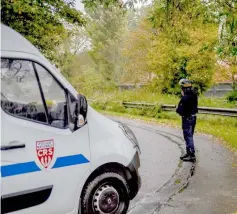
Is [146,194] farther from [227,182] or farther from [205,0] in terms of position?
[205,0]

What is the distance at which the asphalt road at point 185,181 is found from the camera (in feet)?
18.0

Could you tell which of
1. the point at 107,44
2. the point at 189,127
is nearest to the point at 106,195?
the point at 189,127

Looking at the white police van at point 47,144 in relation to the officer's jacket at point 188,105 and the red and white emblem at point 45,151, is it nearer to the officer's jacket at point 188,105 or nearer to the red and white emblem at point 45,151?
A: the red and white emblem at point 45,151

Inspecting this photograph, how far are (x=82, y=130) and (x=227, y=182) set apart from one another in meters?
3.71

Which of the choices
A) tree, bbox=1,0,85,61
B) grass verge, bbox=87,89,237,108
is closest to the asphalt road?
tree, bbox=1,0,85,61

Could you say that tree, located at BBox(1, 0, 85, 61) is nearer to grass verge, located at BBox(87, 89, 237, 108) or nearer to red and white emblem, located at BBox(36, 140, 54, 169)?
red and white emblem, located at BBox(36, 140, 54, 169)

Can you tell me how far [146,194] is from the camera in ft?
20.3

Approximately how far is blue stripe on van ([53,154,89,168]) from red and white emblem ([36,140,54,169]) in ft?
0.35

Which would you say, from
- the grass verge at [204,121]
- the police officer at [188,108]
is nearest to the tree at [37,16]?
the police officer at [188,108]

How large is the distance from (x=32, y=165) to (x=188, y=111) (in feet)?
17.5

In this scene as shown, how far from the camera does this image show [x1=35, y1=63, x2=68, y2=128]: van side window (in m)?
4.05

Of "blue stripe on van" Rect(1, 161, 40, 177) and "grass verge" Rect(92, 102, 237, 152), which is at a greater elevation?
"blue stripe on van" Rect(1, 161, 40, 177)

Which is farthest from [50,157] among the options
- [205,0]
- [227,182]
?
[205,0]

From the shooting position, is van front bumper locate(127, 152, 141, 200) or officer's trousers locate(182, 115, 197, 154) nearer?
van front bumper locate(127, 152, 141, 200)
